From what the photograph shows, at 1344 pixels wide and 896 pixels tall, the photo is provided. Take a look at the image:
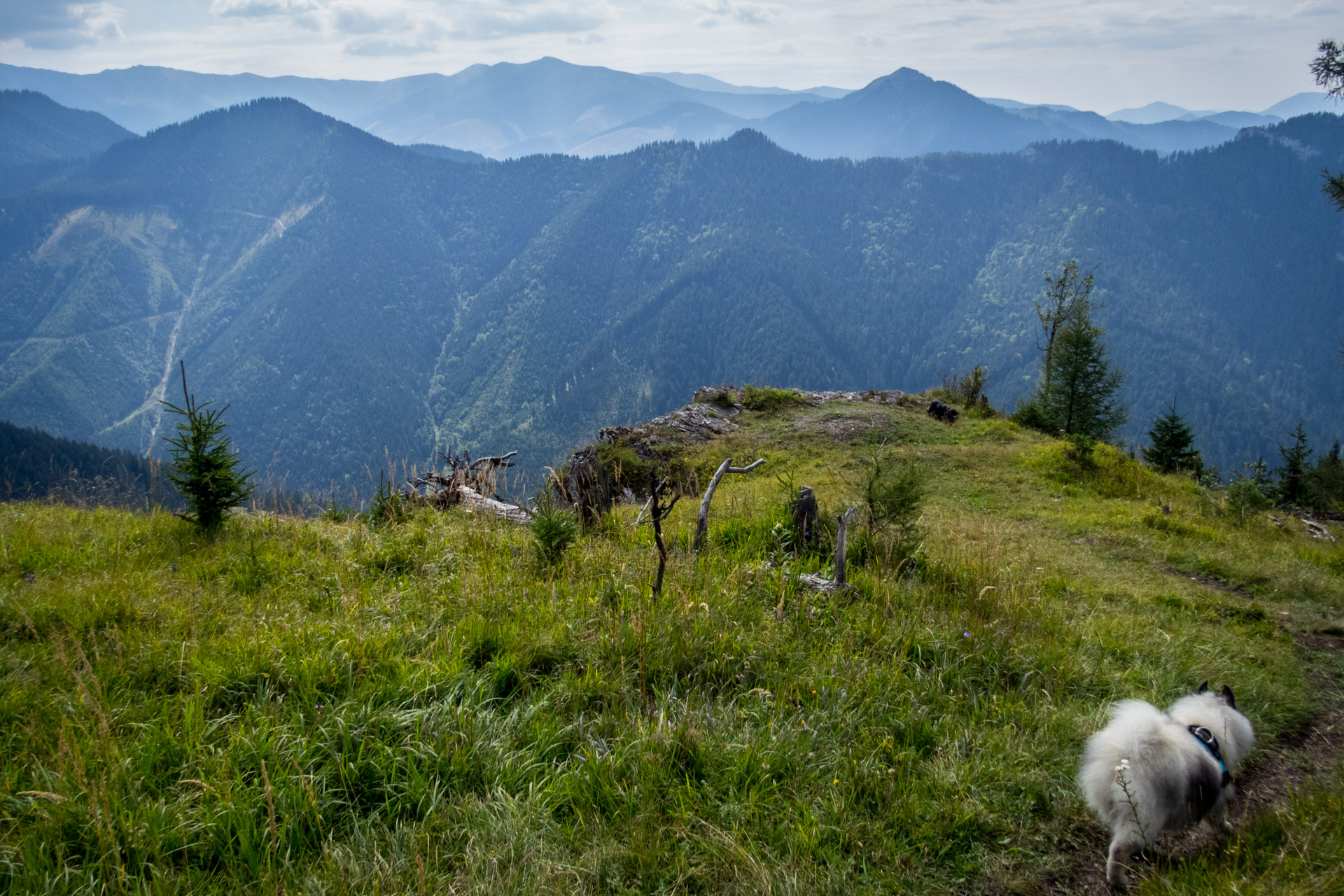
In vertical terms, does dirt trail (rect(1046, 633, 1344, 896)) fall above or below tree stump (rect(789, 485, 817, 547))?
below

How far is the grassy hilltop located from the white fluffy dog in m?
0.15

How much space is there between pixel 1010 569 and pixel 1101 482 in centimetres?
1015

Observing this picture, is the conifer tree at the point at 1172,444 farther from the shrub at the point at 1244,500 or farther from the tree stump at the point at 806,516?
the tree stump at the point at 806,516

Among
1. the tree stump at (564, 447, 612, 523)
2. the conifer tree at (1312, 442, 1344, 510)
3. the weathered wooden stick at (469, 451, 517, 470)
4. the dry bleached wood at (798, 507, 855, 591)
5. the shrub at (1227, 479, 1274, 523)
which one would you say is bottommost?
the conifer tree at (1312, 442, 1344, 510)

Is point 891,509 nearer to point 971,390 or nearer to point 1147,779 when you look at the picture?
point 1147,779

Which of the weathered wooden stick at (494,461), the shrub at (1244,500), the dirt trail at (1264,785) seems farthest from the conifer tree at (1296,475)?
the weathered wooden stick at (494,461)

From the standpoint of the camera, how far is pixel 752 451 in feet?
56.8

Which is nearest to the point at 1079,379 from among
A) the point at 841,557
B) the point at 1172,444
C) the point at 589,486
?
the point at 1172,444

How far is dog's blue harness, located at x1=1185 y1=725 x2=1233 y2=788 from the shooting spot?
3.26m

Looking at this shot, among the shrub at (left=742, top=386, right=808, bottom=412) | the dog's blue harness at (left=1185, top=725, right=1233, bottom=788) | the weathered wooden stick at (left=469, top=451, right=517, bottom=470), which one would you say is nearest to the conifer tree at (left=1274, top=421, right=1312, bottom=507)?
the shrub at (left=742, top=386, right=808, bottom=412)

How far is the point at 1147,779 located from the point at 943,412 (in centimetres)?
2033

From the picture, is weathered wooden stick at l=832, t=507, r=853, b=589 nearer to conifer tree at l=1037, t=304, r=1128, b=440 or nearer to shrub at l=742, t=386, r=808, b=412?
shrub at l=742, t=386, r=808, b=412

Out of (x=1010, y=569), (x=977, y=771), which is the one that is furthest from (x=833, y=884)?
(x=1010, y=569)

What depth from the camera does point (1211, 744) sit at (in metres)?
3.35
